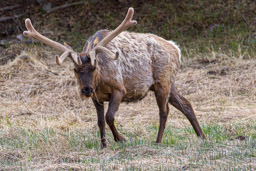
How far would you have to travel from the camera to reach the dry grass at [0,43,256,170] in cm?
570

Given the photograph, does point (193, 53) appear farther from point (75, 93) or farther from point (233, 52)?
point (75, 93)

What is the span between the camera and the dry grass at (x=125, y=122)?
570cm

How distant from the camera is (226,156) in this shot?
5.52 metres

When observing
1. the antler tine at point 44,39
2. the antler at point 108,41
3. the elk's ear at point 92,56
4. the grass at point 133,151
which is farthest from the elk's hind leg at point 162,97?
the antler tine at point 44,39

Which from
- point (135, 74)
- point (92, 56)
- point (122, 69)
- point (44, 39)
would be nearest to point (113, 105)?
point (122, 69)

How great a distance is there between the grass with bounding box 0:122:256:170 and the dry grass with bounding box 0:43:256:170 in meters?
0.01

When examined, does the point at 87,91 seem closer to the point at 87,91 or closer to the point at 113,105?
the point at 87,91

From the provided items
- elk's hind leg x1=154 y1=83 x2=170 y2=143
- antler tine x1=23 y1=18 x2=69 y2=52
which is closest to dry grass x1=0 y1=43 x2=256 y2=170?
elk's hind leg x1=154 y1=83 x2=170 y2=143

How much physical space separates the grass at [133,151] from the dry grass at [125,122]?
0.01 m

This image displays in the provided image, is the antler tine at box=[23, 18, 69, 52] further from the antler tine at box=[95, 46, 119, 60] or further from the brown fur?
the antler tine at box=[95, 46, 119, 60]

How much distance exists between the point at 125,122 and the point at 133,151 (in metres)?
3.34

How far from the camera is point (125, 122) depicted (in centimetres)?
955

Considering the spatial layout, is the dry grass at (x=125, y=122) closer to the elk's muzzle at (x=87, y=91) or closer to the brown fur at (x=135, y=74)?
the brown fur at (x=135, y=74)

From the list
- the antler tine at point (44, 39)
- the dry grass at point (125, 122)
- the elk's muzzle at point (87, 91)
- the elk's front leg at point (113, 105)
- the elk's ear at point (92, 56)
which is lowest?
the dry grass at point (125, 122)
